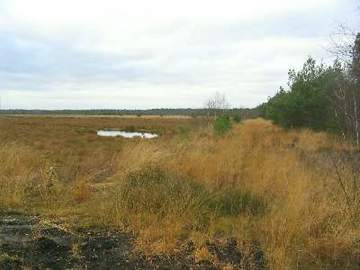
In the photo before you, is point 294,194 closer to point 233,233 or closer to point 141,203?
point 233,233

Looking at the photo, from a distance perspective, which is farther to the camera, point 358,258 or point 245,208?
point 245,208

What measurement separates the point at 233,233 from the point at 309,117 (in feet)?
91.3

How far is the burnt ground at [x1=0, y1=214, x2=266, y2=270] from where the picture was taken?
5457mm

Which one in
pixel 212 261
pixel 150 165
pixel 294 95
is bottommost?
pixel 212 261

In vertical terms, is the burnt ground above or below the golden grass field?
below

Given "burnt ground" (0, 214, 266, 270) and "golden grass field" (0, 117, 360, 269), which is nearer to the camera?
"burnt ground" (0, 214, 266, 270)

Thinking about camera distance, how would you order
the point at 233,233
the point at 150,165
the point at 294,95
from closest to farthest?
the point at 233,233, the point at 150,165, the point at 294,95

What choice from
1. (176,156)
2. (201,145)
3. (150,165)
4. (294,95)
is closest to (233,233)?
→ (150,165)

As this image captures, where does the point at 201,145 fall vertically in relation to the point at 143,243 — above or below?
above

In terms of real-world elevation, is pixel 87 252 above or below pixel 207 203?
below

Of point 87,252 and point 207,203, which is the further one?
point 207,203

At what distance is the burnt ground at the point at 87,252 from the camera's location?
5457 mm

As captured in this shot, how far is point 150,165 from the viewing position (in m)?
8.35

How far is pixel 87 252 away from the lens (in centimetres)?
578
